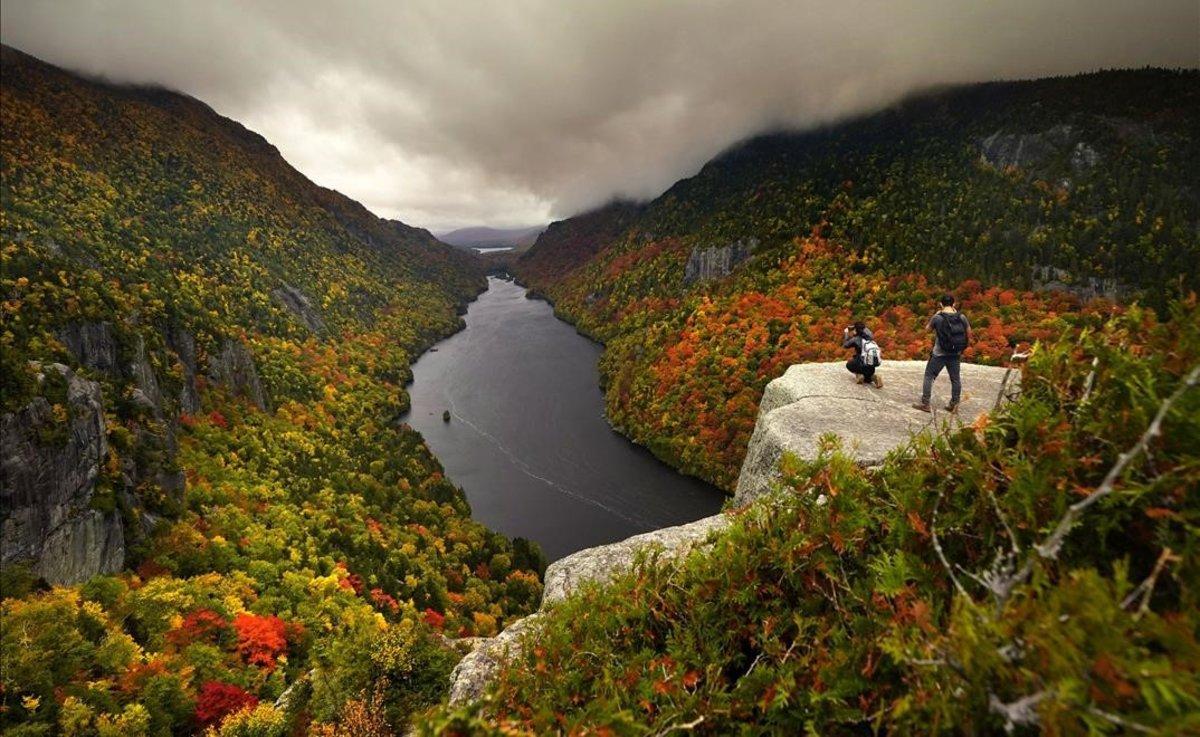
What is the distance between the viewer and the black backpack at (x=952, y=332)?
404 inches

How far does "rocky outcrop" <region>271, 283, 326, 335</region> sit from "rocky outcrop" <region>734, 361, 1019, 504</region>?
161015 millimetres

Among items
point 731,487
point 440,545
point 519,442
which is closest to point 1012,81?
point 731,487

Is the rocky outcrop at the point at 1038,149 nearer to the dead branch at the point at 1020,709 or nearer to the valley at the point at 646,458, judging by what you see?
the valley at the point at 646,458

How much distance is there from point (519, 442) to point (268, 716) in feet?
258

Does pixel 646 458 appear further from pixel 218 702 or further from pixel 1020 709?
pixel 1020 709

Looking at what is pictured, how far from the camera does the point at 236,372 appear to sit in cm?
9306

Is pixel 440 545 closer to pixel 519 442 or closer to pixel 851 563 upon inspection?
pixel 519 442

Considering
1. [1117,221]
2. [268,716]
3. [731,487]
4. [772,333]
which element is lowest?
[731,487]

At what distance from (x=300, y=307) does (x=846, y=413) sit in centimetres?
17369

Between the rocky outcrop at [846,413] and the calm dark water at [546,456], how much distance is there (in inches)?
2321

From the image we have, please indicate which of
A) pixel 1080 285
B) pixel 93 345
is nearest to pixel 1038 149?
pixel 1080 285

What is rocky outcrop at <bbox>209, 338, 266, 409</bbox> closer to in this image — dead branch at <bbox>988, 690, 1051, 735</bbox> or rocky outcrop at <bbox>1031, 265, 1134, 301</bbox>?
dead branch at <bbox>988, 690, 1051, 735</bbox>

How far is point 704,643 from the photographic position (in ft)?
13.1

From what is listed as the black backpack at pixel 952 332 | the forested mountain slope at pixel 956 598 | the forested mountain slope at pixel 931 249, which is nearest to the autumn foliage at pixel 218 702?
the forested mountain slope at pixel 956 598
